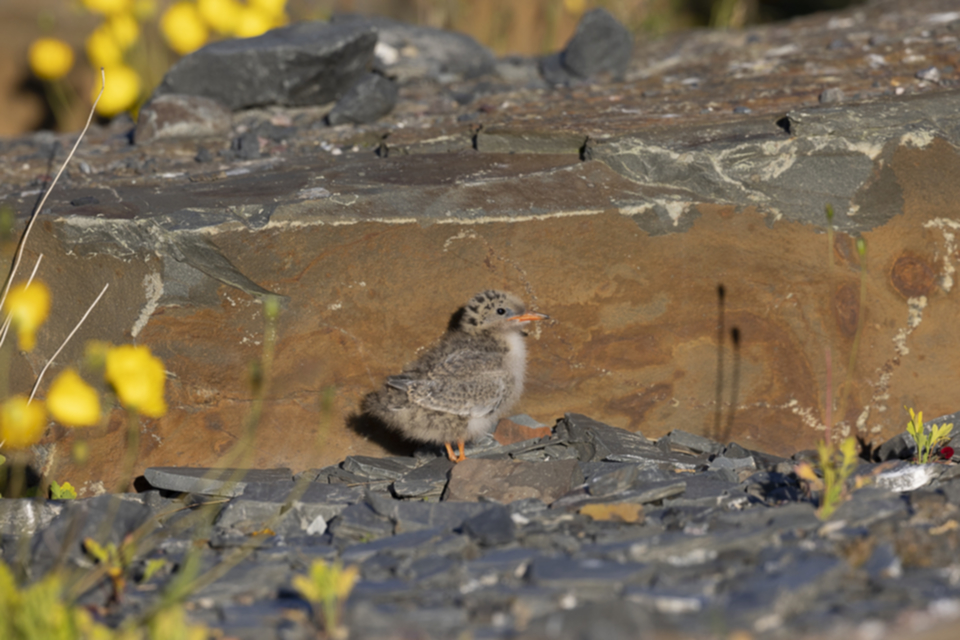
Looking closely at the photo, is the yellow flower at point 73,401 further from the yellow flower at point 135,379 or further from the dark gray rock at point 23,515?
the dark gray rock at point 23,515

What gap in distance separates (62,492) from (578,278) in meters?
2.81

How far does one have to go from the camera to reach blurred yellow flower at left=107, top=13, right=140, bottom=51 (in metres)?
8.45

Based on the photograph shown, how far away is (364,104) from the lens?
6.35 metres

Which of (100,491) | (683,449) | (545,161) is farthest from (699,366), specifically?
(100,491)

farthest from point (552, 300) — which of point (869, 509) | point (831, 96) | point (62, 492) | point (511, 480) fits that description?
point (62, 492)

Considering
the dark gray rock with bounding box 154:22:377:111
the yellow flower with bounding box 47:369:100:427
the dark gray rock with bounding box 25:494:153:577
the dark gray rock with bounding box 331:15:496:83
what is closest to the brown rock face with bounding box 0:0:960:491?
the dark gray rock with bounding box 25:494:153:577

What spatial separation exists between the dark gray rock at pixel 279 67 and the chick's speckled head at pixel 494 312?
104 inches

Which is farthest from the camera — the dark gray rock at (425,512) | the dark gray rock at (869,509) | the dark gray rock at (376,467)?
the dark gray rock at (376,467)

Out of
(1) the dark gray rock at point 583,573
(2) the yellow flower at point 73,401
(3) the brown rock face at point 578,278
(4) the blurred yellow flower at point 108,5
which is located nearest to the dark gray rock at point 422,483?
(3) the brown rock face at point 578,278

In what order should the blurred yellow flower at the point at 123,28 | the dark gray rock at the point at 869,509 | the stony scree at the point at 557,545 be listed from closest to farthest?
the stony scree at the point at 557,545
the dark gray rock at the point at 869,509
the blurred yellow flower at the point at 123,28

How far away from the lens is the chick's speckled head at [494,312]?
4.74 metres

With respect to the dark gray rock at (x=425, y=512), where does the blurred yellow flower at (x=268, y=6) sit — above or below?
above

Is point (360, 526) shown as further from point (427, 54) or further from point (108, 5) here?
point (108, 5)

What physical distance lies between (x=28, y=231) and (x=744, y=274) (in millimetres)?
3655
